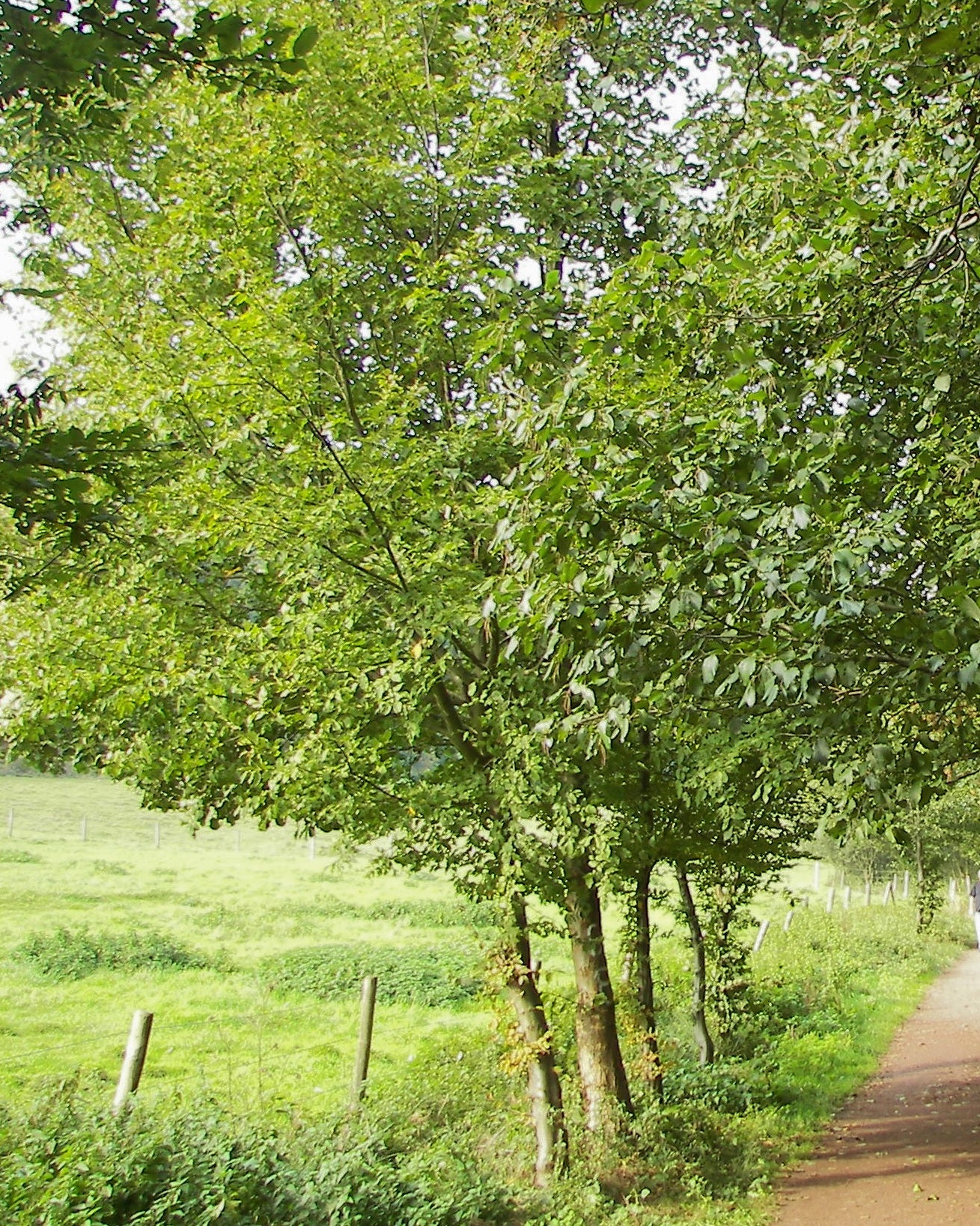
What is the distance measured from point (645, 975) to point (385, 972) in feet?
31.6

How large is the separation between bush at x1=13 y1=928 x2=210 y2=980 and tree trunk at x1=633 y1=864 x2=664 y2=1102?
1130 centimetres

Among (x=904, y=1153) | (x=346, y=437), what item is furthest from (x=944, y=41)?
(x=904, y=1153)

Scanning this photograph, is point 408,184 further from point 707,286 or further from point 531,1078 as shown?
point 531,1078

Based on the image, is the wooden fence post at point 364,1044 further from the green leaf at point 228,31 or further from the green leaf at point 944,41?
the green leaf at point 944,41

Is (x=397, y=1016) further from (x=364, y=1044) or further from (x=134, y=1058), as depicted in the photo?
(x=134, y=1058)

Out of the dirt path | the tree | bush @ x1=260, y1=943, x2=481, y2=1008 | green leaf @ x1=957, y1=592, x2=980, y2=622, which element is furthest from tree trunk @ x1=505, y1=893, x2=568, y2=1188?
bush @ x1=260, y1=943, x2=481, y2=1008

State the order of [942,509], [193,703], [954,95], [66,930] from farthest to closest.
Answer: [66,930] < [193,703] < [942,509] < [954,95]

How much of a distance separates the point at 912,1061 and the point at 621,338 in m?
12.6

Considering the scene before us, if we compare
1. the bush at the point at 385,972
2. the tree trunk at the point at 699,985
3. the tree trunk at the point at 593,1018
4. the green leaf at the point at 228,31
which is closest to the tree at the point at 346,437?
the tree trunk at the point at 593,1018

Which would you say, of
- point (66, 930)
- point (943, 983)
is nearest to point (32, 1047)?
point (66, 930)

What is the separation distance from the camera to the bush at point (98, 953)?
18.4 m

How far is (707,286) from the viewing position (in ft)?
14.9

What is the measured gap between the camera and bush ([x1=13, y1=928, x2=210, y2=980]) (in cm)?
1842

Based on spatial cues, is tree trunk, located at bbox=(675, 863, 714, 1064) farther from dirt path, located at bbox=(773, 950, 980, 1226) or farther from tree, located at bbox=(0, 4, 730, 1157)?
tree, located at bbox=(0, 4, 730, 1157)
